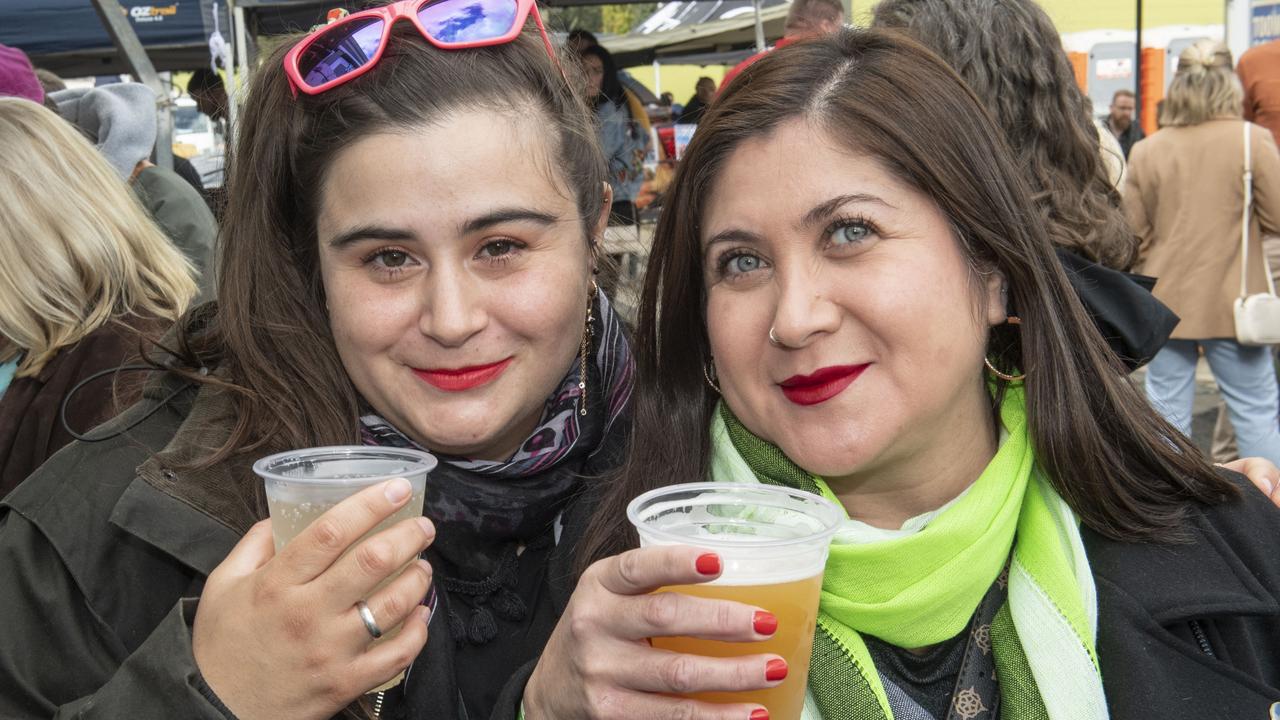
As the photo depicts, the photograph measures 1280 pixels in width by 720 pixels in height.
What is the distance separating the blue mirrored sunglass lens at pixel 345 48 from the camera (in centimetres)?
223

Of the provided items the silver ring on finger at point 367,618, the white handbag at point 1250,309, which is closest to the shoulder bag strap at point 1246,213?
the white handbag at point 1250,309

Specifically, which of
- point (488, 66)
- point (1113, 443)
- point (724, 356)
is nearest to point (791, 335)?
point (724, 356)

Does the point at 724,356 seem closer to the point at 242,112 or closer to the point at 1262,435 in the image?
the point at 242,112

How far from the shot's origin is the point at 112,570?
6.61 feet

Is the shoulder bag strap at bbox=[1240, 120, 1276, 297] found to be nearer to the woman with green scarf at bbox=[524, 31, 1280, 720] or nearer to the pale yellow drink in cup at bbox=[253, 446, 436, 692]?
the woman with green scarf at bbox=[524, 31, 1280, 720]

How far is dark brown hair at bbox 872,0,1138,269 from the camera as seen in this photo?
3.08 metres

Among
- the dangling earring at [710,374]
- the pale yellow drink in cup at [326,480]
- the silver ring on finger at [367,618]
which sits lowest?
the silver ring on finger at [367,618]

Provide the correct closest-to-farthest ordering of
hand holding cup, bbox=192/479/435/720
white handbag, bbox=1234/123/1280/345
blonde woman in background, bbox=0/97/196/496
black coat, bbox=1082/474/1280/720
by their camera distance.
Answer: hand holding cup, bbox=192/479/435/720
black coat, bbox=1082/474/1280/720
blonde woman in background, bbox=0/97/196/496
white handbag, bbox=1234/123/1280/345

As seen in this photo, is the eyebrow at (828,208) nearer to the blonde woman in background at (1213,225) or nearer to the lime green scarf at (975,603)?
the lime green scarf at (975,603)

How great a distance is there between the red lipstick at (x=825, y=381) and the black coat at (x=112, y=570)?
2.13 feet

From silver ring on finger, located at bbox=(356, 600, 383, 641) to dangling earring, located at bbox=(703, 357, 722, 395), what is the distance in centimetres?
89

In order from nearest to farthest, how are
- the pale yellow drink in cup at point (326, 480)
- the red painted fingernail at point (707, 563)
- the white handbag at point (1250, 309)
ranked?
the red painted fingernail at point (707, 563) < the pale yellow drink in cup at point (326, 480) < the white handbag at point (1250, 309)

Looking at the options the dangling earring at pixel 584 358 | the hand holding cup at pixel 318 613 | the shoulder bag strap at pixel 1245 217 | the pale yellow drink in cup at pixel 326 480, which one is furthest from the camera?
the shoulder bag strap at pixel 1245 217

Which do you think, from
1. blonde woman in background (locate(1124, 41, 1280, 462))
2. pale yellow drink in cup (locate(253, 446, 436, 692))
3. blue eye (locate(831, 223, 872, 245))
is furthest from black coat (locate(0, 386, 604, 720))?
blonde woman in background (locate(1124, 41, 1280, 462))
